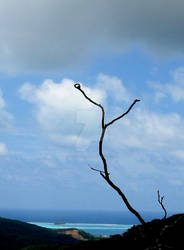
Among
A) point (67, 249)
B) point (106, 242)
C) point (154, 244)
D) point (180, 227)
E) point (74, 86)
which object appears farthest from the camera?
point (67, 249)

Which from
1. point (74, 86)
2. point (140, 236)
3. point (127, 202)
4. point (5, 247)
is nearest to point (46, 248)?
point (140, 236)

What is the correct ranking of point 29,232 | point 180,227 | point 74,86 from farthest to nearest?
point 29,232 < point 180,227 < point 74,86

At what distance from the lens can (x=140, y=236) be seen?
18.1 meters

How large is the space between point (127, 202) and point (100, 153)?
194 cm

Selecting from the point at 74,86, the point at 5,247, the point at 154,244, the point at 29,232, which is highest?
the point at 29,232

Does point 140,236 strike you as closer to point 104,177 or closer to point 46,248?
point 104,177

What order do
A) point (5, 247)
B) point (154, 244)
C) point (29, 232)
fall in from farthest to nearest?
1. point (29, 232)
2. point (5, 247)
3. point (154, 244)

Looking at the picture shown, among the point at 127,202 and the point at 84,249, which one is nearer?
the point at 127,202

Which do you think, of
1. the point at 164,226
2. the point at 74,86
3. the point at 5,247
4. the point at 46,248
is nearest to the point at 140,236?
the point at 164,226

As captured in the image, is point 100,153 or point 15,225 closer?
point 100,153

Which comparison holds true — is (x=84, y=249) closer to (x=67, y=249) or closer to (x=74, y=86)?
(x=67, y=249)

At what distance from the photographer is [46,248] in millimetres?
28172

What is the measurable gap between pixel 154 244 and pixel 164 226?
1535 millimetres

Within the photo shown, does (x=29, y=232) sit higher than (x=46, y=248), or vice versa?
(x=29, y=232)
